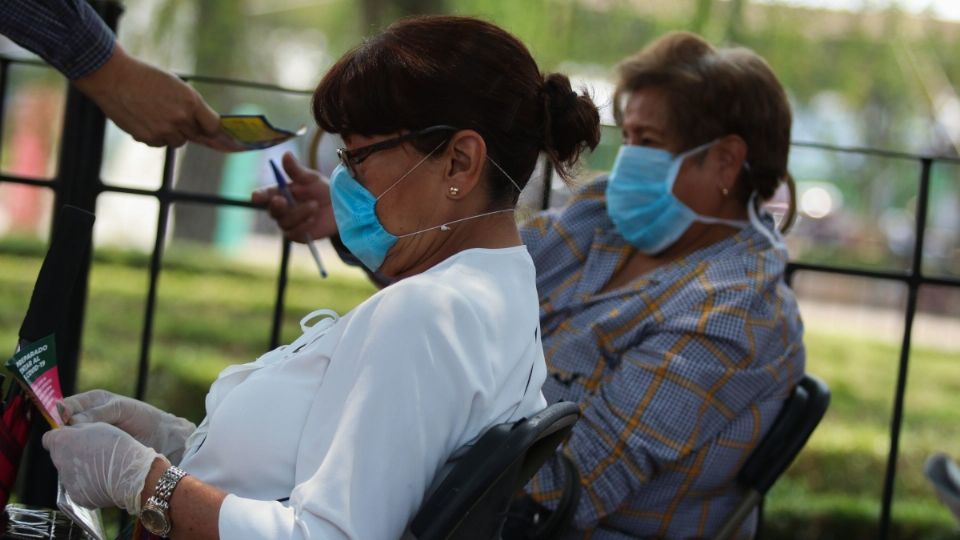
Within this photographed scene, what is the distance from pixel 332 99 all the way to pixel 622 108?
4.58 feet

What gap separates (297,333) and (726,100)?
5622 millimetres

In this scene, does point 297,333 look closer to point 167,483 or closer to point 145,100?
point 145,100

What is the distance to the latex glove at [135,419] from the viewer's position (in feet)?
6.59

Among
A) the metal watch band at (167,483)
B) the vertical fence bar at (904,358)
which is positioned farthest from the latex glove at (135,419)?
the vertical fence bar at (904,358)

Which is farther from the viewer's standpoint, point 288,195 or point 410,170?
point 288,195

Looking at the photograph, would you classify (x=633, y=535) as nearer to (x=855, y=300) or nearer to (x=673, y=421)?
(x=673, y=421)

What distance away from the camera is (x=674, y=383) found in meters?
2.59

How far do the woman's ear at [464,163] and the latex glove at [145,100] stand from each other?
85 cm

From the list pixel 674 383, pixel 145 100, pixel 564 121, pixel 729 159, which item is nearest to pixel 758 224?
pixel 729 159

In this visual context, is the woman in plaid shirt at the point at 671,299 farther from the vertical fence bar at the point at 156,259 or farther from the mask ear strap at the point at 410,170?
the mask ear strap at the point at 410,170

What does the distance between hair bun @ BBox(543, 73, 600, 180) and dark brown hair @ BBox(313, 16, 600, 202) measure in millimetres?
11

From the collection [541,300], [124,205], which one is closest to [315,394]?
[541,300]

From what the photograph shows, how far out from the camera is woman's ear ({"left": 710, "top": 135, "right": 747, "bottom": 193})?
302 centimetres

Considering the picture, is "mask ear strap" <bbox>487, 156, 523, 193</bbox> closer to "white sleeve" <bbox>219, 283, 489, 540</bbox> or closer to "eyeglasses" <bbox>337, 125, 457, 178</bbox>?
"eyeglasses" <bbox>337, 125, 457, 178</bbox>
